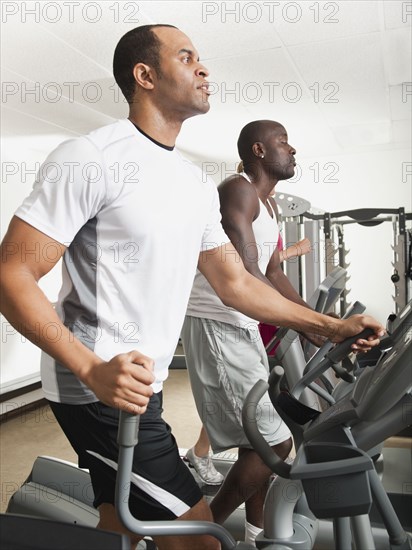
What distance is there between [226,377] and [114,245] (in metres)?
0.91

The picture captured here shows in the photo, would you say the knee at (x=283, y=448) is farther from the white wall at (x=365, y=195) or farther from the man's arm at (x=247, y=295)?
the white wall at (x=365, y=195)

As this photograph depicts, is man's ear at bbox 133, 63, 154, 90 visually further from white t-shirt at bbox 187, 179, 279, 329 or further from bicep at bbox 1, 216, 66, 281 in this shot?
white t-shirt at bbox 187, 179, 279, 329

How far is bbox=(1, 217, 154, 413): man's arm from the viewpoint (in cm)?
92

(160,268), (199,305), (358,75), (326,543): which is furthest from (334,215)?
(160,268)

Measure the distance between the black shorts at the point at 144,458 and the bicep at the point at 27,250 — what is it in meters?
0.34

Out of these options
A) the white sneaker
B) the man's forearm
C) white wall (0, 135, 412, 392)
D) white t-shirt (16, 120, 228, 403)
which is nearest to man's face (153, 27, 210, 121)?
white t-shirt (16, 120, 228, 403)

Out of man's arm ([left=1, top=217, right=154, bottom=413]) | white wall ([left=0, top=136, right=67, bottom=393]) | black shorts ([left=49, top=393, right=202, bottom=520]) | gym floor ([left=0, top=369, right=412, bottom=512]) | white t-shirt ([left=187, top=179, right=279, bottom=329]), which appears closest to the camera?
man's arm ([left=1, top=217, right=154, bottom=413])

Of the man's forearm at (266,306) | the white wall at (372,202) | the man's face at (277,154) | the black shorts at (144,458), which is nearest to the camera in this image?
the black shorts at (144,458)

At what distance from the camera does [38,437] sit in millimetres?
3922

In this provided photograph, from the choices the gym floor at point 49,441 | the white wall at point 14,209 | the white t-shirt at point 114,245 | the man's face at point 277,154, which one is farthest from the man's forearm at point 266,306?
the white wall at point 14,209

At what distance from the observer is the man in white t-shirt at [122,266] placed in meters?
1.11

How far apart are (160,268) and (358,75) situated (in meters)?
3.30

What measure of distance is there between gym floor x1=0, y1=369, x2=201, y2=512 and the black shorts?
1.80m

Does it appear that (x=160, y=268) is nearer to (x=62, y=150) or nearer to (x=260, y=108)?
(x=62, y=150)
